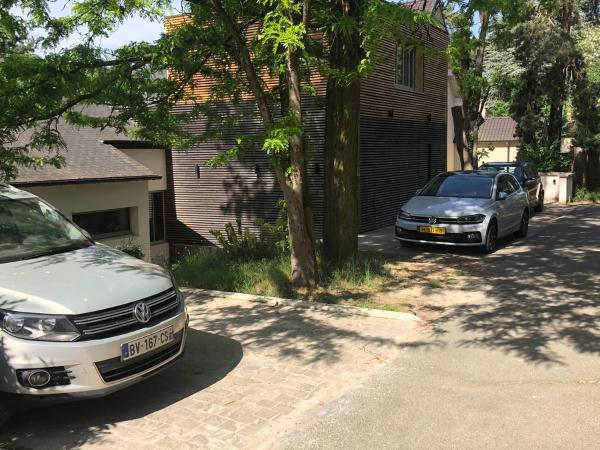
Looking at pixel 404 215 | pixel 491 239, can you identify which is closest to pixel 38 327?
pixel 404 215

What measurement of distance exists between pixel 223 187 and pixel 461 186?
7.75 meters

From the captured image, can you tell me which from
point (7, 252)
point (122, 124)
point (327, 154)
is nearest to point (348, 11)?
point (327, 154)

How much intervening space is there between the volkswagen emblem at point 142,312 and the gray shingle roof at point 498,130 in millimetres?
47977

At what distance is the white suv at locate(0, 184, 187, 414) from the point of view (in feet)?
13.1

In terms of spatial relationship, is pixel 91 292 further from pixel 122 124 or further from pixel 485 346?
pixel 122 124

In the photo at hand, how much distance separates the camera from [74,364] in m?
4.04

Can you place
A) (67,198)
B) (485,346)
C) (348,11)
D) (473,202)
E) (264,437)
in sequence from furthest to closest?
(67,198) < (473,202) < (348,11) < (485,346) < (264,437)

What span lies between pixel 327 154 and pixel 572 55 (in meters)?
20.3

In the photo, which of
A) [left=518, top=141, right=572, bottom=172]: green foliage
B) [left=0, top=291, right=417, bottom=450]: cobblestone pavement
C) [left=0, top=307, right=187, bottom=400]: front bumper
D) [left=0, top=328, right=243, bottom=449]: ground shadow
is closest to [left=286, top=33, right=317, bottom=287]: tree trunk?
[left=0, top=291, right=417, bottom=450]: cobblestone pavement

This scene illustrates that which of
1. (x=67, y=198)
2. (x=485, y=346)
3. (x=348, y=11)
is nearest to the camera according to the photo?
(x=485, y=346)

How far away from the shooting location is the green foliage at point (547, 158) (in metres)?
24.7

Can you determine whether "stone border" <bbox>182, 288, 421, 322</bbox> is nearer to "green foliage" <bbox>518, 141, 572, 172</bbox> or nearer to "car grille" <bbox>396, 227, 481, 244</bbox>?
"car grille" <bbox>396, 227, 481, 244</bbox>

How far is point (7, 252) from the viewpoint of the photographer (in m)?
4.87

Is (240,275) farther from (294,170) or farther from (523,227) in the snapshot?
(523,227)
